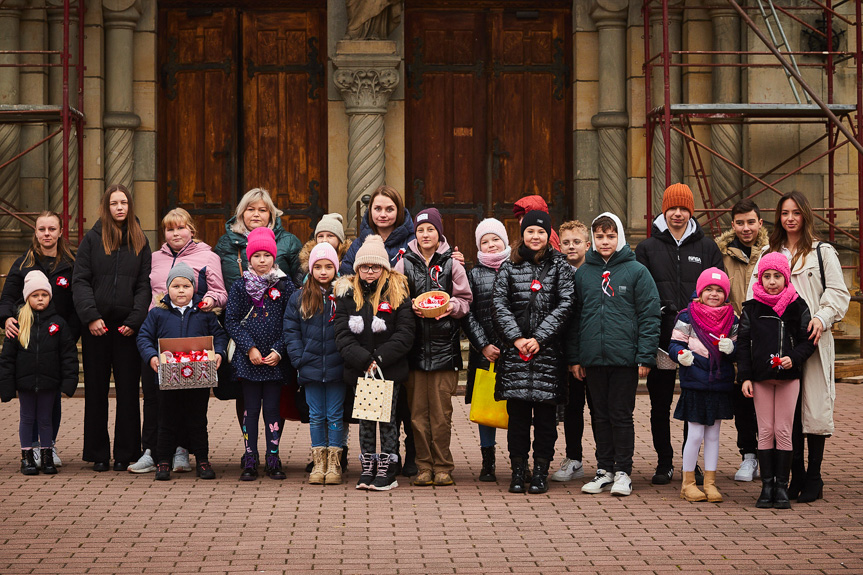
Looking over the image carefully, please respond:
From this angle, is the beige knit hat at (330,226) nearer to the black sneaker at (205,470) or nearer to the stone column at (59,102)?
the black sneaker at (205,470)

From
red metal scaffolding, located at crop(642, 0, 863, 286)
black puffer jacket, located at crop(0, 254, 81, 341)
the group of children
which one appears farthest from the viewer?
red metal scaffolding, located at crop(642, 0, 863, 286)

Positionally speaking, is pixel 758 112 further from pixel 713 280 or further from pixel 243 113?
→ pixel 713 280

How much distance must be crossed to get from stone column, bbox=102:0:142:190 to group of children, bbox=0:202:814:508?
6.32 m

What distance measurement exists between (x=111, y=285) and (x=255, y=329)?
1072 mm

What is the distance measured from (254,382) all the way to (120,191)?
1.65 meters

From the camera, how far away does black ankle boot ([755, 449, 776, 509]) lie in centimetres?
666

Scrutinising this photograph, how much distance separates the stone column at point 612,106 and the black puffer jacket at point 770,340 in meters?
7.57

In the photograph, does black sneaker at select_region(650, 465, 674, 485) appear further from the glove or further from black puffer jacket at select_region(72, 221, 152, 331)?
black puffer jacket at select_region(72, 221, 152, 331)

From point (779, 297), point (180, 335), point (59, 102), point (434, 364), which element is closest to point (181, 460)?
point (180, 335)

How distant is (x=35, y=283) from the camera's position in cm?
792

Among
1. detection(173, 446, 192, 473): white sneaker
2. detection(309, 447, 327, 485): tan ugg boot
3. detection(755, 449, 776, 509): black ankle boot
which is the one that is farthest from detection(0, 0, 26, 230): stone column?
detection(755, 449, 776, 509): black ankle boot

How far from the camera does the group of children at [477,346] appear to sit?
22.6 ft

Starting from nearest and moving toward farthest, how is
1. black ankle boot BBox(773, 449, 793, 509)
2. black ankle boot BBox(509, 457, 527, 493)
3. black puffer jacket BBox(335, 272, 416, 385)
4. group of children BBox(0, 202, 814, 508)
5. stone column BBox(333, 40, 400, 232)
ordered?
black ankle boot BBox(773, 449, 793, 509) < group of children BBox(0, 202, 814, 508) < black ankle boot BBox(509, 457, 527, 493) < black puffer jacket BBox(335, 272, 416, 385) < stone column BBox(333, 40, 400, 232)

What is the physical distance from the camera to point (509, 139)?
14.8 m
